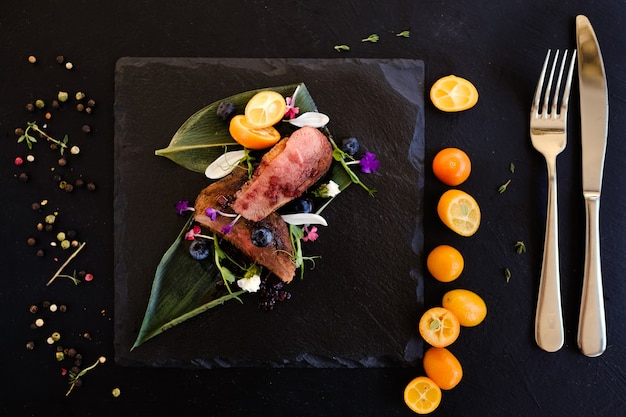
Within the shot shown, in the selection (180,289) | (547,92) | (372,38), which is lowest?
(180,289)

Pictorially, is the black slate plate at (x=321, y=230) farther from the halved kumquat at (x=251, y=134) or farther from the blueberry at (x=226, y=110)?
the halved kumquat at (x=251, y=134)

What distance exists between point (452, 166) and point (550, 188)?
477 millimetres

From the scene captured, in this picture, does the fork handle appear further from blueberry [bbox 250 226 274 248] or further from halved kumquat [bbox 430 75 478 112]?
blueberry [bbox 250 226 274 248]

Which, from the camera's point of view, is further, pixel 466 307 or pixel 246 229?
pixel 466 307

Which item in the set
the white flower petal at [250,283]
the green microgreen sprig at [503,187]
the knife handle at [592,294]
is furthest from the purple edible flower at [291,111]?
the knife handle at [592,294]

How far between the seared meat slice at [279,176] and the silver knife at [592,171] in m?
1.28

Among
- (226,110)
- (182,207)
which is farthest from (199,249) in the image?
(226,110)

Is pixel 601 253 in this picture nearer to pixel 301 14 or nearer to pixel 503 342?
pixel 503 342

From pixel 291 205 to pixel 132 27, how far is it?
1197 millimetres

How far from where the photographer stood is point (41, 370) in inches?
99.0

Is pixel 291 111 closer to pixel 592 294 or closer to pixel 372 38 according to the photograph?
pixel 372 38

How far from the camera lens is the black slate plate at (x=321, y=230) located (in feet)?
7.92

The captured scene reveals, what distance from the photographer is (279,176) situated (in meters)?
2.14

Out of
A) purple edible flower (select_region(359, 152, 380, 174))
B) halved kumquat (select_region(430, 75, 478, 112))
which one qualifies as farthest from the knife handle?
purple edible flower (select_region(359, 152, 380, 174))
